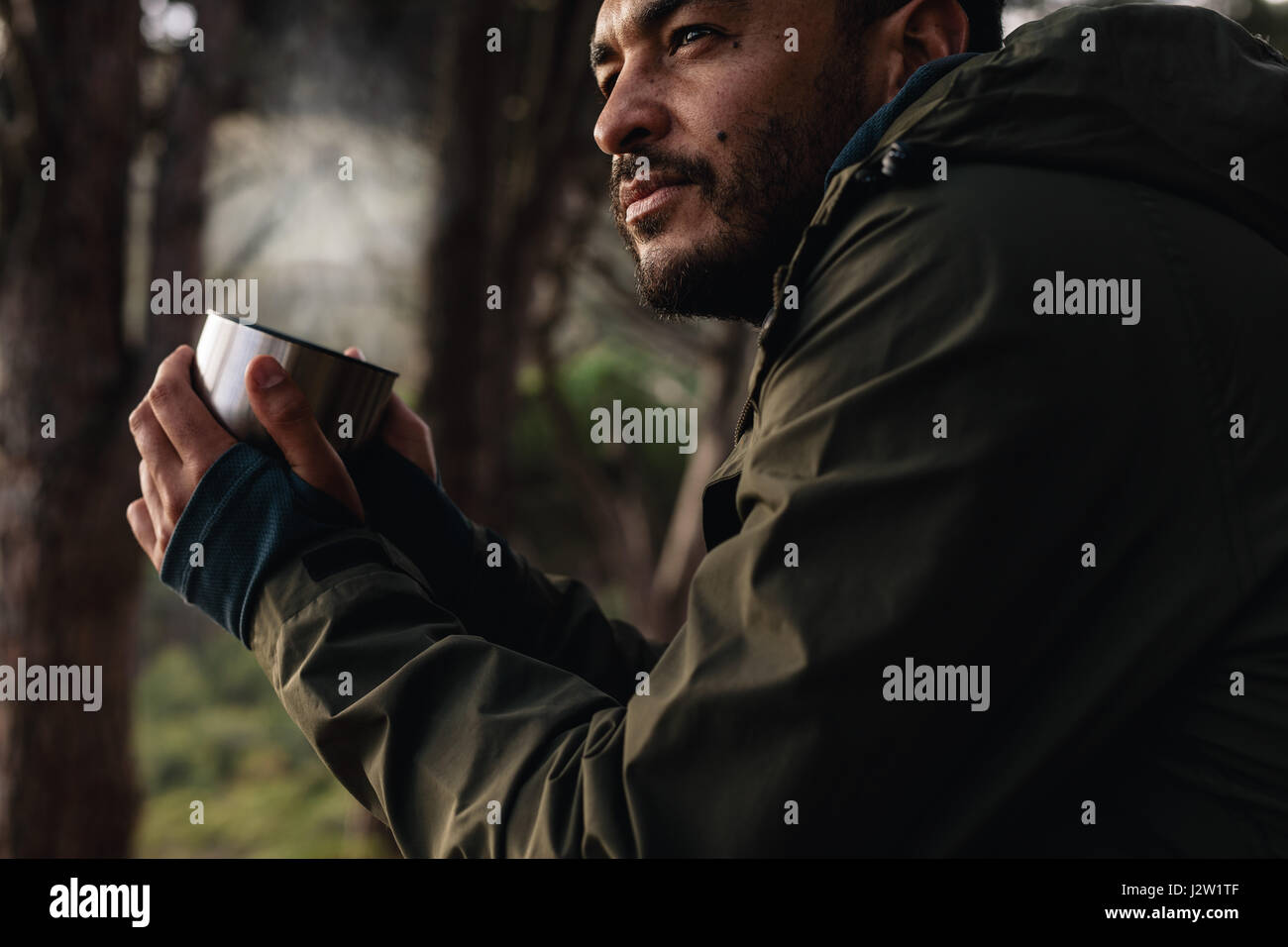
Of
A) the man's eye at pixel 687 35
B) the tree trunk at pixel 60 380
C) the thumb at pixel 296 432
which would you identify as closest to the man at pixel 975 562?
the thumb at pixel 296 432

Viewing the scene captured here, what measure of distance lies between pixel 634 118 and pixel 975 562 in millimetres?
868

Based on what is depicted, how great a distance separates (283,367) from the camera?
1484 millimetres

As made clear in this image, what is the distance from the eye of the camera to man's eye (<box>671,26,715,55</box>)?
1510mm

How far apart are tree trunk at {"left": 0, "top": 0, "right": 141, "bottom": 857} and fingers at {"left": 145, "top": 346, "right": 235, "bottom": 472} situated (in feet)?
7.69

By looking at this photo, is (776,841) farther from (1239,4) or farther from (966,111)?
(1239,4)

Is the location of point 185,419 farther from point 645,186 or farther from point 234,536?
point 645,186

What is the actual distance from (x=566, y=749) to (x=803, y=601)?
31cm

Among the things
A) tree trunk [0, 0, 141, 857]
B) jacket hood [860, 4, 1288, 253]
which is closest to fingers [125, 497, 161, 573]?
jacket hood [860, 4, 1288, 253]

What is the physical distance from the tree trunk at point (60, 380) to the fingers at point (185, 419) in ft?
7.69

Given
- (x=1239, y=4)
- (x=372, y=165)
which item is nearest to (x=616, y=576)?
(x=372, y=165)

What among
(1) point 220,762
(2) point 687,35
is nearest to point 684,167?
(2) point 687,35

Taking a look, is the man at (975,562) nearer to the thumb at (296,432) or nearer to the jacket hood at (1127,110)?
the jacket hood at (1127,110)

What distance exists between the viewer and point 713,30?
4.93 ft

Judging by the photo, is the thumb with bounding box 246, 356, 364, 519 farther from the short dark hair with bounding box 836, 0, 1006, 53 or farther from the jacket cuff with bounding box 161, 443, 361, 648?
the short dark hair with bounding box 836, 0, 1006, 53
